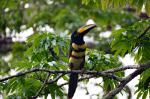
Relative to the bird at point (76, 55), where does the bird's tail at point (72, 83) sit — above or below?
below

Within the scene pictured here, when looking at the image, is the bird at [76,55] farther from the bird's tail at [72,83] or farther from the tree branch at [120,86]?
the tree branch at [120,86]

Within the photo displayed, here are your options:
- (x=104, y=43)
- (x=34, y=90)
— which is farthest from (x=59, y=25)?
(x=34, y=90)

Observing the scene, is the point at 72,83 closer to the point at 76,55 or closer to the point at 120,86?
the point at 76,55

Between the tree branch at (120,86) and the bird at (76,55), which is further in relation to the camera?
the bird at (76,55)

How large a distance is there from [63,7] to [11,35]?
3.73 feet

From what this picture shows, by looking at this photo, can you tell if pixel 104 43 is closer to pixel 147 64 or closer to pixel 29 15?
pixel 29 15

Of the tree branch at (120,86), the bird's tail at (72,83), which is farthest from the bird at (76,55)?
the tree branch at (120,86)

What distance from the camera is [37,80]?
4.97 meters

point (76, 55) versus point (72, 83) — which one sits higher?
point (76, 55)

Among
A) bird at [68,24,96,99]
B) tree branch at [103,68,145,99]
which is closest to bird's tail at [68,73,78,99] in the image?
bird at [68,24,96,99]

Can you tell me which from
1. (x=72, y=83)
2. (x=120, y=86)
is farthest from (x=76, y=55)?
(x=120, y=86)

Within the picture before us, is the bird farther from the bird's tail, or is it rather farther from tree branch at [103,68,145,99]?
tree branch at [103,68,145,99]

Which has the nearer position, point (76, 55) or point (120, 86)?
point (120, 86)

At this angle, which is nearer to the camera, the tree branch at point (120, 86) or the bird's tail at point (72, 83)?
the tree branch at point (120, 86)
